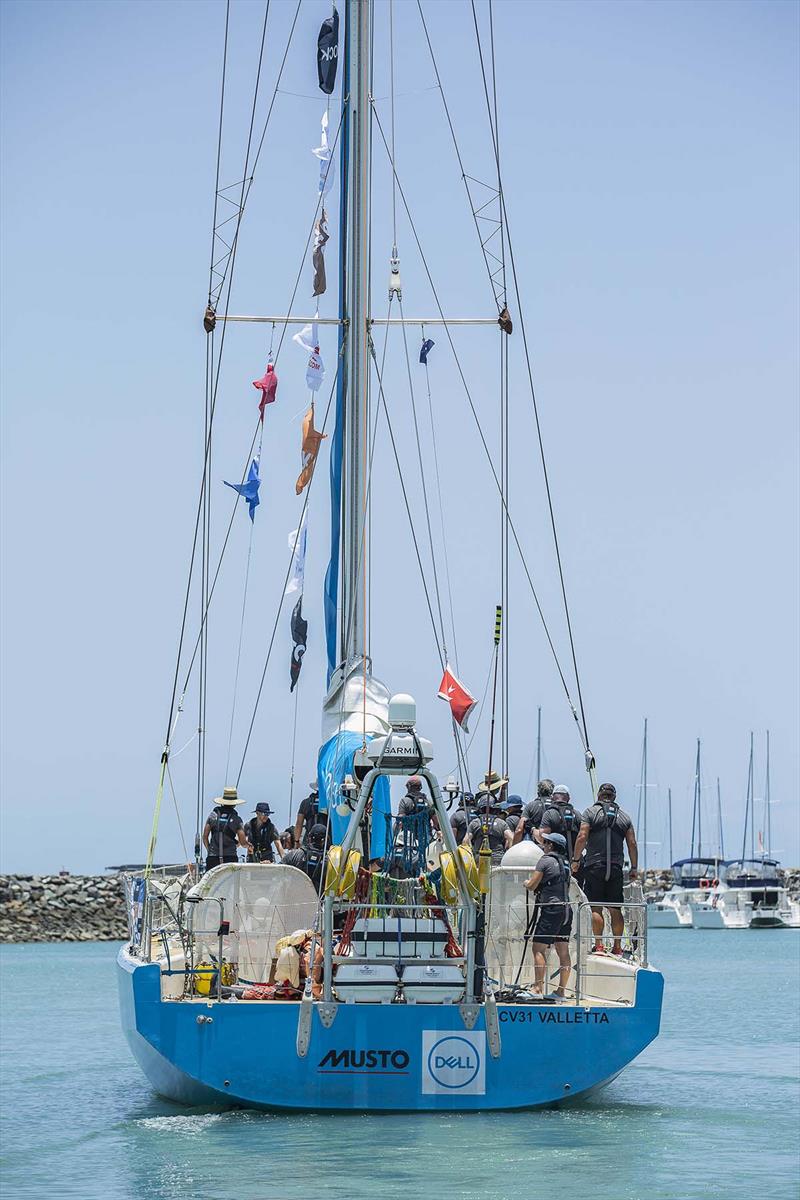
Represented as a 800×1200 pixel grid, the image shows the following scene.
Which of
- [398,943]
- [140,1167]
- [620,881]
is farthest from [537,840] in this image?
[140,1167]

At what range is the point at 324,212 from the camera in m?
21.0

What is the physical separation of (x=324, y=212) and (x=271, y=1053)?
10.4 m

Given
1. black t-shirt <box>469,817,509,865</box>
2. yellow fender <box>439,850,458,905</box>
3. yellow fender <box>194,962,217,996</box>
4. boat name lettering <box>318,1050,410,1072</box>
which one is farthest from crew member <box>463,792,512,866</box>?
boat name lettering <box>318,1050,410,1072</box>

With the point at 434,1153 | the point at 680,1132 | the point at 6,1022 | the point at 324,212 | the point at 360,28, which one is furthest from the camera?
the point at 6,1022

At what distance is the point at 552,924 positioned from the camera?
51.7ft

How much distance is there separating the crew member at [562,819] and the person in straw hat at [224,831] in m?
3.38

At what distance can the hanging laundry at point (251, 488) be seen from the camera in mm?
21375

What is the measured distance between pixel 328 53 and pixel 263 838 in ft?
29.5

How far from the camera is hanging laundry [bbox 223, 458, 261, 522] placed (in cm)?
2138

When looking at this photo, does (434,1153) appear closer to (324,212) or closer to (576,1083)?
(576,1083)

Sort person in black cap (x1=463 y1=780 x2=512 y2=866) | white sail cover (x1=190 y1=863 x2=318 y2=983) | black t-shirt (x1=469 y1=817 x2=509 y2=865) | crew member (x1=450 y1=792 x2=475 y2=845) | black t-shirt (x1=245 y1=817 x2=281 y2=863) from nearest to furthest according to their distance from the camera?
white sail cover (x1=190 y1=863 x2=318 y2=983), crew member (x1=450 y1=792 x2=475 y2=845), person in black cap (x1=463 y1=780 x2=512 y2=866), black t-shirt (x1=469 y1=817 x2=509 y2=865), black t-shirt (x1=245 y1=817 x2=281 y2=863)

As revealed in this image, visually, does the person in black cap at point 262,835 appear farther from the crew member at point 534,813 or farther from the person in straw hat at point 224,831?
the crew member at point 534,813

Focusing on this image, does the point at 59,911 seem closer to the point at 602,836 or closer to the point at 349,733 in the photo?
the point at 349,733

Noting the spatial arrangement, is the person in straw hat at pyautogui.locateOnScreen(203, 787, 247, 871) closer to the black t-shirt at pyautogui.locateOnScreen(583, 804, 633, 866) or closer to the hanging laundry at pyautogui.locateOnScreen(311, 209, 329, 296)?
the black t-shirt at pyautogui.locateOnScreen(583, 804, 633, 866)
